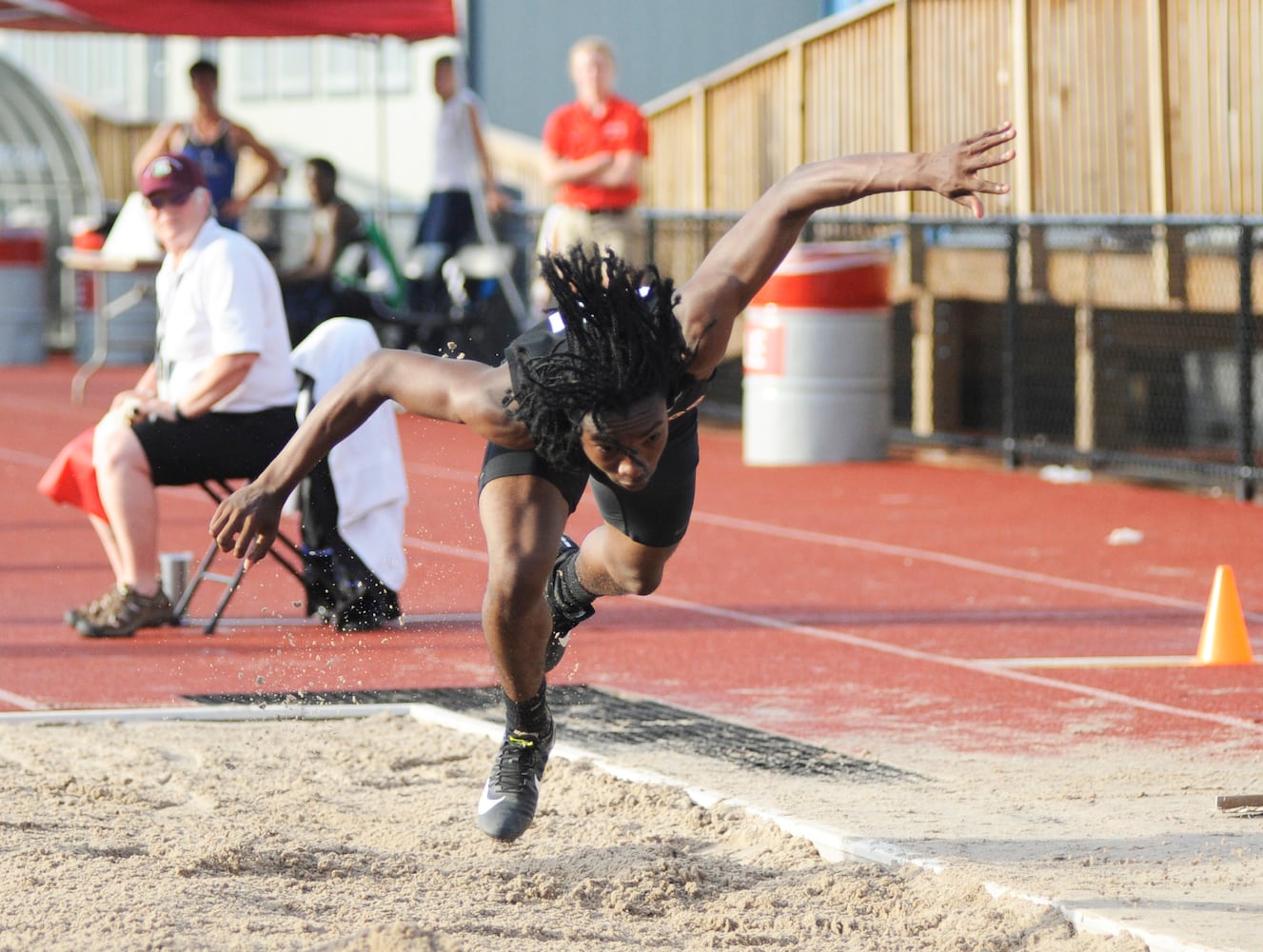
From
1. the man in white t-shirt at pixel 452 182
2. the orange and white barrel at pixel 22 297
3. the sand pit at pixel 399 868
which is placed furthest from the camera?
the orange and white barrel at pixel 22 297

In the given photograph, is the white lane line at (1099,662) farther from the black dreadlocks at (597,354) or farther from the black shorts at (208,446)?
the black dreadlocks at (597,354)

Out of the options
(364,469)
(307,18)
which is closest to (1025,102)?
(307,18)

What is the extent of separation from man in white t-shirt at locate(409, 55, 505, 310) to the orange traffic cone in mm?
10181

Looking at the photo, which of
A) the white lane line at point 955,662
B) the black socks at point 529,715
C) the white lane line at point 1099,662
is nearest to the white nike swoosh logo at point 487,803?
the black socks at point 529,715

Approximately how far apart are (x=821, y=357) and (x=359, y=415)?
9616 millimetres

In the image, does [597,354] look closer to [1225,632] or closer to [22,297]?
[1225,632]

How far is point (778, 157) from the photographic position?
1675 cm

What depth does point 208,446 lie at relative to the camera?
816 cm

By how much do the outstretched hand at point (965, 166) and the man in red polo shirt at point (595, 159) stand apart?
9.42 m

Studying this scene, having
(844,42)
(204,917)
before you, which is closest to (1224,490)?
(844,42)

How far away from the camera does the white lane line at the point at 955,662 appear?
274 inches

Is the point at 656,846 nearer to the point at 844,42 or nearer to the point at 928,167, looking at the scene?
the point at 928,167

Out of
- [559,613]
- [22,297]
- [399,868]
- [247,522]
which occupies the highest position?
[22,297]

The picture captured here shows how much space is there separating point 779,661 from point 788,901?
10.1 ft
